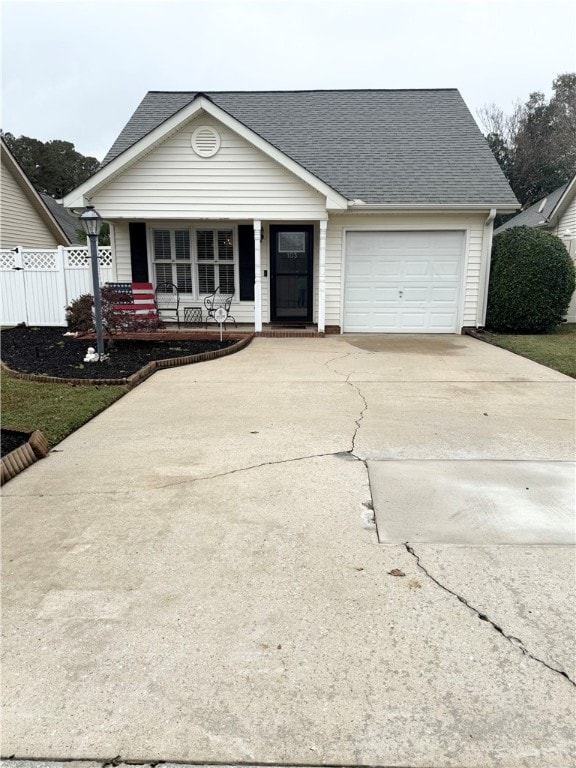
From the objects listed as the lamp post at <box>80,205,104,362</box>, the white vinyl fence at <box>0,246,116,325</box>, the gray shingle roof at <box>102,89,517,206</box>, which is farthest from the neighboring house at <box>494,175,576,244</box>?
the lamp post at <box>80,205,104,362</box>

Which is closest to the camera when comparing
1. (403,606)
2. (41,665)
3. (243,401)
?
(41,665)

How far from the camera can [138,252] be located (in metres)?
12.0

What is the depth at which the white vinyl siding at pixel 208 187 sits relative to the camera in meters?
10.7

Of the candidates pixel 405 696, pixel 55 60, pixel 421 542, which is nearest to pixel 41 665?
pixel 405 696

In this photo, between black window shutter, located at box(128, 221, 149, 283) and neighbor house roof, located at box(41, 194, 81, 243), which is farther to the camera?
neighbor house roof, located at box(41, 194, 81, 243)

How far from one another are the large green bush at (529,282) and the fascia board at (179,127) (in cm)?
418

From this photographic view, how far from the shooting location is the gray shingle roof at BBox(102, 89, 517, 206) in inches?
459

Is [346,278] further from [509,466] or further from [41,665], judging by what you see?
[41,665]

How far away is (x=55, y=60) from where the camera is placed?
39.7 ft

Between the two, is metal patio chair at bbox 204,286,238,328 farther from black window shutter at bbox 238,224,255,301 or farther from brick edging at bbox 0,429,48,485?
brick edging at bbox 0,429,48,485

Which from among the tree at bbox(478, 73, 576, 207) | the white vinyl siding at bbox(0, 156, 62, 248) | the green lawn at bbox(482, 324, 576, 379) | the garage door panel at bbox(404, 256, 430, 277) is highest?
the tree at bbox(478, 73, 576, 207)

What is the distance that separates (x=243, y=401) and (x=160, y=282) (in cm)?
729

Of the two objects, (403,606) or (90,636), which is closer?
(90,636)

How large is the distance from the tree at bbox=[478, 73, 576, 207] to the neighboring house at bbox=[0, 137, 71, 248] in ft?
95.5
